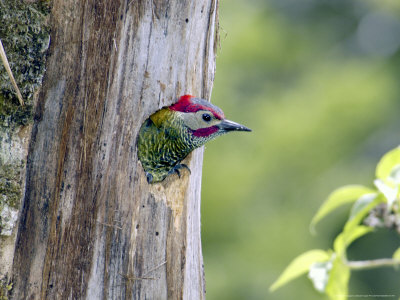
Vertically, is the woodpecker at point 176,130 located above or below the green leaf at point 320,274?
above

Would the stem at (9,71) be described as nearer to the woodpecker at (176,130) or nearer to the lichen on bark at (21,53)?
the lichen on bark at (21,53)

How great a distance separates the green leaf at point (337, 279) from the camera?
2092 mm

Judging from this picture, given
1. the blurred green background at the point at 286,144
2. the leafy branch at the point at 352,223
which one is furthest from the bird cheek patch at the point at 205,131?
the blurred green background at the point at 286,144

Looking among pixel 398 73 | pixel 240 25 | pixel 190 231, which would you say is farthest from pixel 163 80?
pixel 398 73

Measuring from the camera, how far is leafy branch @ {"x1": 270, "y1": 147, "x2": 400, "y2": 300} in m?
1.98

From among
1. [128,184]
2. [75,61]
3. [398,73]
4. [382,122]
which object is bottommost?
[128,184]

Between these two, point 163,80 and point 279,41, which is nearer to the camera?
point 163,80

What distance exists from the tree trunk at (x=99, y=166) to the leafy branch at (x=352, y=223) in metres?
0.53

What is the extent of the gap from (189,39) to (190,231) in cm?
76

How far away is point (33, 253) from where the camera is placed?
2154mm

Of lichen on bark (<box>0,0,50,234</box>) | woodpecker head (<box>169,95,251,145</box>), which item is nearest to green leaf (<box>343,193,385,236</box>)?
woodpecker head (<box>169,95,251,145</box>)

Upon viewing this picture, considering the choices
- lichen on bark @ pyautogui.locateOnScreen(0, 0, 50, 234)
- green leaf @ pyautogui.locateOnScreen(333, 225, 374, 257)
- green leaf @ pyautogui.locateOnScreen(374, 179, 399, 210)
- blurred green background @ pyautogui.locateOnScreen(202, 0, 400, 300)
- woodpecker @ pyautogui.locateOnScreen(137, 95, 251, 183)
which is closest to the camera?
green leaf @ pyautogui.locateOnScreen(374, 179, 399, 210)

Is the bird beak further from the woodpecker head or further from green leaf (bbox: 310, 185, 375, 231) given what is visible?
green leaf (bbox: 310, 185, 375, 231)

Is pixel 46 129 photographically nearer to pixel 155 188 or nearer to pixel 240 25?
pixel 155 188
